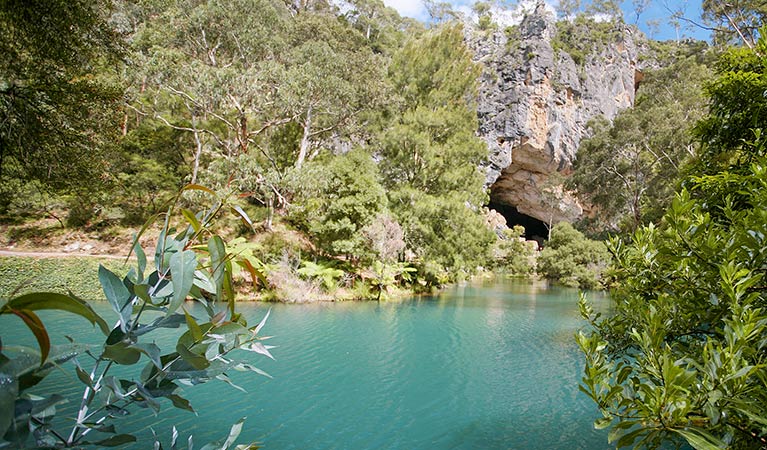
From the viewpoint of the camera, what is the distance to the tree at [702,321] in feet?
4.70

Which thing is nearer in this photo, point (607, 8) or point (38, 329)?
point (38, 329)

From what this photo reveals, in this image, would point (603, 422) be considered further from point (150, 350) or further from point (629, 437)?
point (150, 350)

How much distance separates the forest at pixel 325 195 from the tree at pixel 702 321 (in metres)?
0.01

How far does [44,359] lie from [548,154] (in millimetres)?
35457

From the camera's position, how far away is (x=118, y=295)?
33.7 inches

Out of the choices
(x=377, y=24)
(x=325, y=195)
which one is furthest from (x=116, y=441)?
(x=377, y=24)

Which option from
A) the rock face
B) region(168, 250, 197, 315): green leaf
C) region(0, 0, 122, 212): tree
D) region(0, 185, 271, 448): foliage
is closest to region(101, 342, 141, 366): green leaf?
region(0, 185, 271, 448): foliage

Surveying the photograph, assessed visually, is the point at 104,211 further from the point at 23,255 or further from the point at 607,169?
the point at 607,169

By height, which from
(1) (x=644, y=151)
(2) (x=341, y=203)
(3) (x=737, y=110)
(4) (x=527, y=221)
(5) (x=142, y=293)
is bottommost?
(5) (x=142, y=293)

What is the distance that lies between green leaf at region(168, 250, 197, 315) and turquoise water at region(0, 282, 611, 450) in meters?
2.04

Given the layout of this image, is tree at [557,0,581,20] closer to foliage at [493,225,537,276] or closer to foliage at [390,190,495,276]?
foliage at [493,225,537,276]

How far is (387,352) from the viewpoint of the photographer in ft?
24.3

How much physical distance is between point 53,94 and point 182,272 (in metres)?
6.83

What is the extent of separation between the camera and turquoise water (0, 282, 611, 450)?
13.7ft
